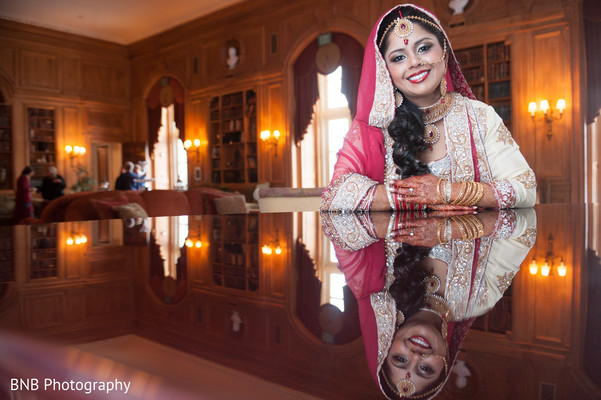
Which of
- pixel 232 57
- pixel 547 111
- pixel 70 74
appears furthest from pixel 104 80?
pixel 547 111

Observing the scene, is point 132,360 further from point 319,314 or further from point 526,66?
point 526,66

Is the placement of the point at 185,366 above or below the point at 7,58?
below

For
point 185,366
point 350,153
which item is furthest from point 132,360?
point 350,153

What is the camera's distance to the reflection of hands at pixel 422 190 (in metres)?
1.64

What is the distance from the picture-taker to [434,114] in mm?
1866

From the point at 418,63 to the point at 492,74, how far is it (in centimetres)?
514

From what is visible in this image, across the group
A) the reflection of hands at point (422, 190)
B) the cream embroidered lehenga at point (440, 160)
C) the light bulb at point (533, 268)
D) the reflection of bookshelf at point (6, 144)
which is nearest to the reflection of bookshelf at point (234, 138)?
the reflection of bookshelf at point (6, 144)

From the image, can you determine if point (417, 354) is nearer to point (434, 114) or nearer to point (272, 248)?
point (272, 248)

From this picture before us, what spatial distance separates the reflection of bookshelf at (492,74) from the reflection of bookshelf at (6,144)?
9.77m

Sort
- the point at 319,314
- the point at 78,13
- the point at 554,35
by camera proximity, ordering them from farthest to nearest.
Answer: the point at 78,13, the point at 554,35, the point at 319,314

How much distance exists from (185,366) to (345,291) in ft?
0.69

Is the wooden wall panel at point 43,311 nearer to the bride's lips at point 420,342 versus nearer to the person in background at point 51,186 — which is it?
the bride's lips at point 420,342

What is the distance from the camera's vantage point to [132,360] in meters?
0.23

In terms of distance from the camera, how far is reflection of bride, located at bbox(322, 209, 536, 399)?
230 millimetres
